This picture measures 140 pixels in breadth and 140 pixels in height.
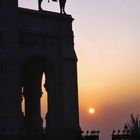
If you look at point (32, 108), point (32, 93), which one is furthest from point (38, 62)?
point (32, 108)

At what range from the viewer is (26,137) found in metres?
34.2

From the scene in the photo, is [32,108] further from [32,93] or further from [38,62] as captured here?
[38,62]

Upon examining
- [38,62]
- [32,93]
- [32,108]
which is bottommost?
[32,108]

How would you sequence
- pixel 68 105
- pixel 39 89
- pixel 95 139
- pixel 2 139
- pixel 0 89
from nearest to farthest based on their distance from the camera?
pixel 2 139 → pixel 95 139 → pixel 0 89 → pixel 68 105 → pixel 39 89

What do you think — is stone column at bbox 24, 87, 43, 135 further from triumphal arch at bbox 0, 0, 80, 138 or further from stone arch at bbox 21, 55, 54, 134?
triumphal arch at bbox 0, 0, 80, 138

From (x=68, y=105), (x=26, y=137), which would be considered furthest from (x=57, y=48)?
(x=26, y=137)

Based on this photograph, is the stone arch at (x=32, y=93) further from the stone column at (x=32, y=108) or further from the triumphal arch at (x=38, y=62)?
the triumphal arch at (x=38, y=62)

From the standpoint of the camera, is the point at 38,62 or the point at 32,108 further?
the point at 32,108

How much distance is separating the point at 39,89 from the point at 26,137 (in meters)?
19.4

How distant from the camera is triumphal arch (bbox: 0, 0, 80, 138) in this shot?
4616 centimetres

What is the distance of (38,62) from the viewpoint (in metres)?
51.1

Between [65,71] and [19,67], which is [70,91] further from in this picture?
[19,67]

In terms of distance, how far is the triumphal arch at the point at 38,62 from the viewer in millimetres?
46156

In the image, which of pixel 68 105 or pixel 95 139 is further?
pixel 68 105
